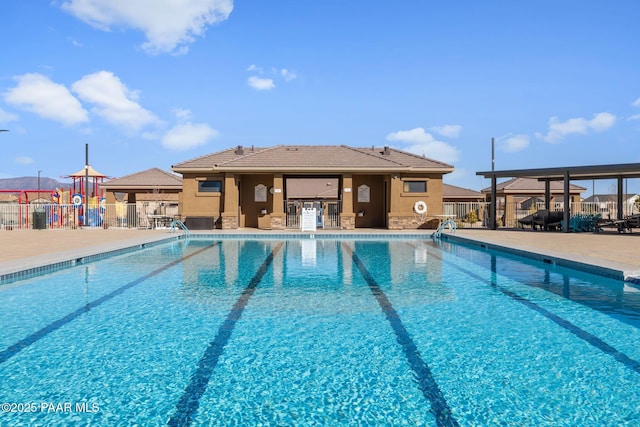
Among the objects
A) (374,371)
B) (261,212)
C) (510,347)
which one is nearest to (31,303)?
(374,371)

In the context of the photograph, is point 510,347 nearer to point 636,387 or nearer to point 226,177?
point 636,387

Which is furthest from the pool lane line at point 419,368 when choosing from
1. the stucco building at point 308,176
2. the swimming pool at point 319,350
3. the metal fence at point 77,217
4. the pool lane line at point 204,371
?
the metal fence at point 77,217

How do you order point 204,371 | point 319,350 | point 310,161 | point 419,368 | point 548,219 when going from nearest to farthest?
point 204,371, point 419,368, point 319,350, point 548,219, point 310,161

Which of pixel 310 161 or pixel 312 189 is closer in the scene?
pixel 310 161

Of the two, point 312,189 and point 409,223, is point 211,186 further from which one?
point 312,189

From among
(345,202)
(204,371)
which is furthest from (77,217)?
(204,371)

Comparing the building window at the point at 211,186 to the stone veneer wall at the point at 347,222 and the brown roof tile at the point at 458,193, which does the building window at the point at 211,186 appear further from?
the brown roof tile at the point at 458,193

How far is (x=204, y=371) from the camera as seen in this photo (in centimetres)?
444

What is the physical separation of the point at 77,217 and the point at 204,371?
26278 millimetres

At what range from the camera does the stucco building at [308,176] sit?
23844 mm

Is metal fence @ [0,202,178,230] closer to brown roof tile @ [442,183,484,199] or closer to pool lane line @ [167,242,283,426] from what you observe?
pool lane line @ [167,242,283,426]

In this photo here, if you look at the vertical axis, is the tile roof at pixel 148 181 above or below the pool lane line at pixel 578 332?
above

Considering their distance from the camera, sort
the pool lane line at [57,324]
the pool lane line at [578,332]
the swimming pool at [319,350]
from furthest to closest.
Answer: the pool lane line at [57,324] → the pool lane line at [578,332] → the swimming pool at [319,350]

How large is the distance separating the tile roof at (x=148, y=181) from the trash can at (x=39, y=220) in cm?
824
